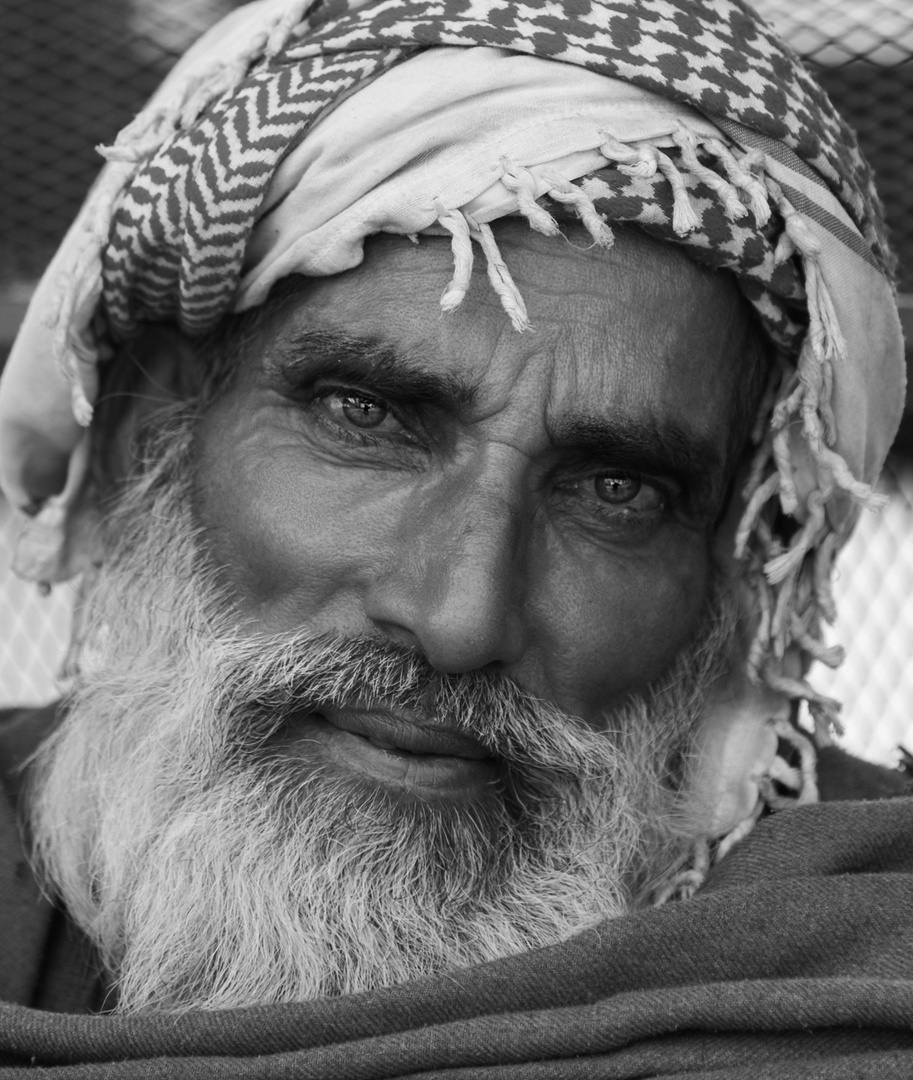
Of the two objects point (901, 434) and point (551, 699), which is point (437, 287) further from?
point (901, 434)

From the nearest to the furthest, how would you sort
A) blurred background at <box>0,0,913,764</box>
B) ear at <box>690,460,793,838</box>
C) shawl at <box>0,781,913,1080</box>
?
shawl at <box>0,781,913,1080</box>, ear at <box>690,460,793,838</box>, blurred background at <box>0,0,913,764</box>

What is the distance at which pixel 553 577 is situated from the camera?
5.10 ft

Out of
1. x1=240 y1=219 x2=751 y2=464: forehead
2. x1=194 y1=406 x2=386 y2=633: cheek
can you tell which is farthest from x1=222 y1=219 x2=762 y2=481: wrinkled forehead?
x1=194 y1=406 x2=386 y2=633: cheek

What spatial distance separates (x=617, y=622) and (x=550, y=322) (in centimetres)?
36

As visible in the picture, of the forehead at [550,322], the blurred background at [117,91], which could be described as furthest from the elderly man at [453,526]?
the blurred background at [117,91]

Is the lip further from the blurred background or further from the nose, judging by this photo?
the blurred background

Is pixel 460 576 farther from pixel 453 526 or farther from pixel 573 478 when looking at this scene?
pixel 573 478

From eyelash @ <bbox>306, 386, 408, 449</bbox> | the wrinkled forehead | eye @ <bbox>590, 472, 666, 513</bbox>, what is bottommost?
eye @ <bbox>590, 472, 666, 513</bbox>

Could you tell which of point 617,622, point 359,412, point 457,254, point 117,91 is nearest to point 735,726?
point 617,622

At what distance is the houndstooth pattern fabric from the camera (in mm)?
1521

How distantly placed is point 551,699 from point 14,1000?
0.71 meters

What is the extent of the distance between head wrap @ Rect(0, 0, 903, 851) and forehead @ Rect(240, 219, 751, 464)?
4 cm

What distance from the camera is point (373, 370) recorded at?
60.2 inches

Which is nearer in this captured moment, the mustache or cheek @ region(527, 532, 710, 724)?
the mustache
